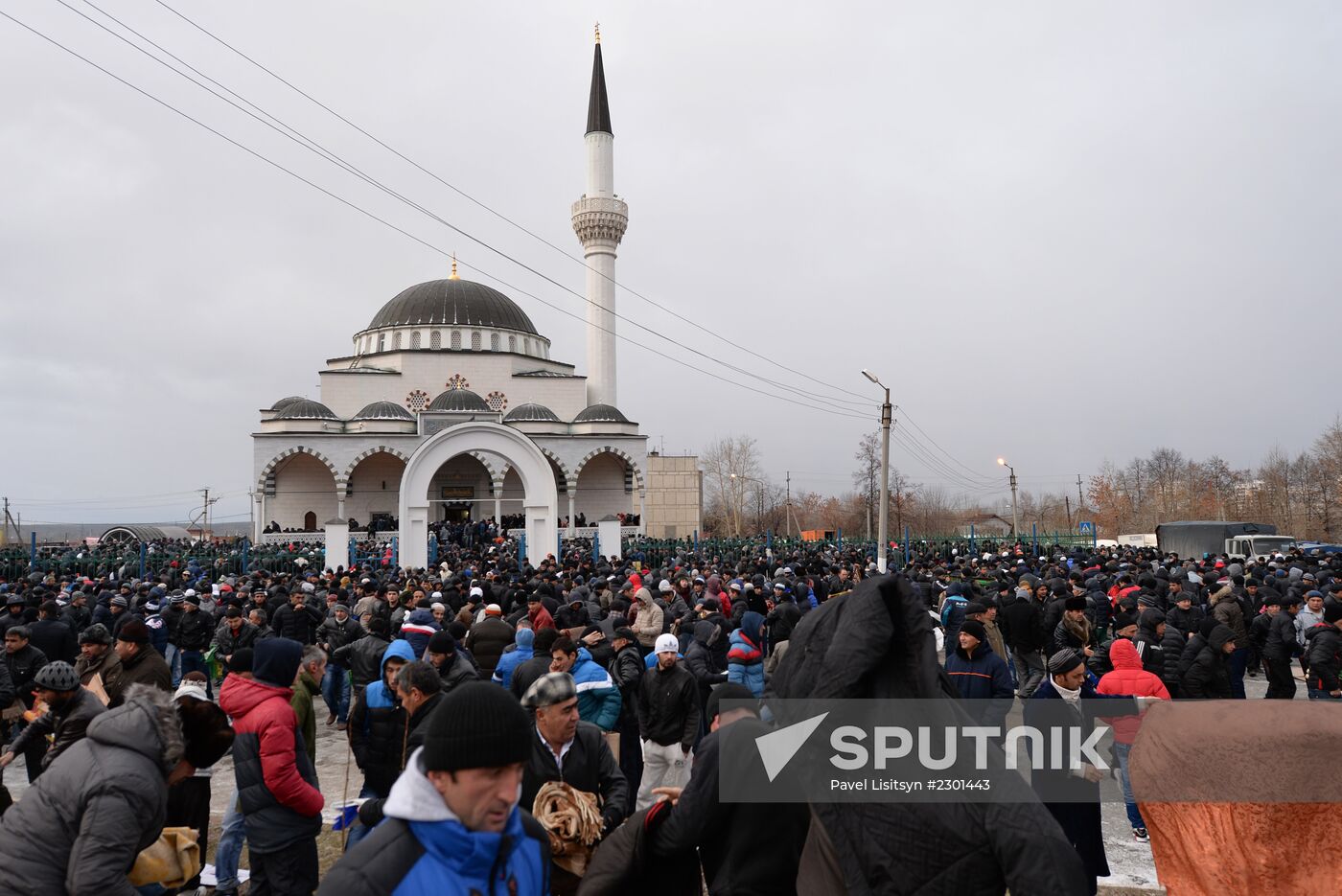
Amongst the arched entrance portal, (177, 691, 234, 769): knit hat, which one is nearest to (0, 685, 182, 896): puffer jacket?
(177, 691, 234, 769): knit hat

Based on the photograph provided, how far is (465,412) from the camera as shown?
37.7m

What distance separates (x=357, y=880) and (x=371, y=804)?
183cm

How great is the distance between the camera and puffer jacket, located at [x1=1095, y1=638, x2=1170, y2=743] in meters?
5.21

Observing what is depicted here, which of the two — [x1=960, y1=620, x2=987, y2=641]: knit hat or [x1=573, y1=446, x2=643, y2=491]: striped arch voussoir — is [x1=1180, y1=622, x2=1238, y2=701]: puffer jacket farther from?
[x1=573, y1=446, x2=643, y2=491]: striped arch voussoir

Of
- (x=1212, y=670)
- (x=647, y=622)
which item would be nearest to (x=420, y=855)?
(x=647, y=622)

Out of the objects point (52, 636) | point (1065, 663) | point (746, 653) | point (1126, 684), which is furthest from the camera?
point (52, 636)

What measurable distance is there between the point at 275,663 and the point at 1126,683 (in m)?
5.08

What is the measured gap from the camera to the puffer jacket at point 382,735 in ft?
15.5

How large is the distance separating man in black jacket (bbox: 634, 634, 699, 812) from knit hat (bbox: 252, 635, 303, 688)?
2472mm

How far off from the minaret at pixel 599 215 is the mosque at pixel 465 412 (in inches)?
2.3

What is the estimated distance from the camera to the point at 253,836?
3.84m

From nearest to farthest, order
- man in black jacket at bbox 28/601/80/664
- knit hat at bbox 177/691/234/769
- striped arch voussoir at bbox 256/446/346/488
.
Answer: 1. knit hat at bbox 177/691/234/769
2. man in black jacket at bbox 28/601/80/664
3. striped arch voussoir at bbox 256/446/346/488

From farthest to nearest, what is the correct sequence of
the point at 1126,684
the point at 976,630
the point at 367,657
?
1. the point at 367,657
2. the point at 976,630
3. the point at 1126,684

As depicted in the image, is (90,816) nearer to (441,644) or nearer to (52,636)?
(441,644)
